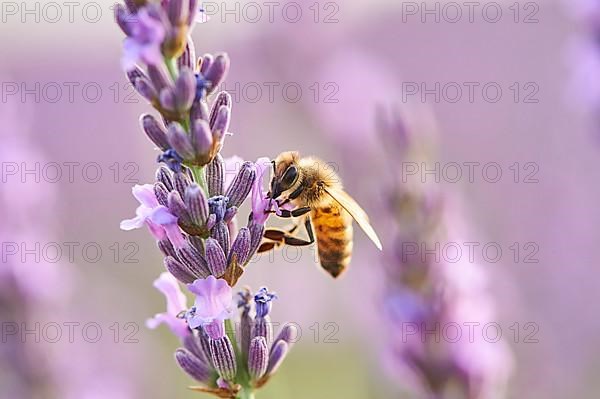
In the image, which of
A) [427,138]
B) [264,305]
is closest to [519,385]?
[427,138]

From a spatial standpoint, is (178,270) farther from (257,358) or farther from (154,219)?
(257,358)

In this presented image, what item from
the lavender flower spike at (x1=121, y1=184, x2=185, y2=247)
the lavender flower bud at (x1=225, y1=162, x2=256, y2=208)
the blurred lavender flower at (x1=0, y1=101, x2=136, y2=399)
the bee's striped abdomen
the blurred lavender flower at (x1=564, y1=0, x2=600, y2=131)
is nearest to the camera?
the lavender flower spike at (x1=121, y1=184, x2=185, y2=247)

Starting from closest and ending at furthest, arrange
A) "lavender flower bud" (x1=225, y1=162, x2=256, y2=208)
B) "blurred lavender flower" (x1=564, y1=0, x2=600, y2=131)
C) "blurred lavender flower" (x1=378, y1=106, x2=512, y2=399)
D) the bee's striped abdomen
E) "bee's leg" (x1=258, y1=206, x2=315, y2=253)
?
"lavender flower bud" (x1=225, y1=162, x2=256, y2=208)
"bee's leg" (x1=258, y1=206, x2=315, y2=253)
the bee's striped abdomen
"blurred lavender flower" (x1=378, y1=106, x2=512, y2=399)
"blurred lavender flower" (x1=564, y1=0, x2=600, y2=131)

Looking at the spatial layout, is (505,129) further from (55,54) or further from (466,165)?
(55,54)

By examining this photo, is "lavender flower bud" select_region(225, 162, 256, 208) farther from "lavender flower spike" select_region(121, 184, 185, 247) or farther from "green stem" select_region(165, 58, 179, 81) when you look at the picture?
"green stem" select_region(165, 58, 179, 81)

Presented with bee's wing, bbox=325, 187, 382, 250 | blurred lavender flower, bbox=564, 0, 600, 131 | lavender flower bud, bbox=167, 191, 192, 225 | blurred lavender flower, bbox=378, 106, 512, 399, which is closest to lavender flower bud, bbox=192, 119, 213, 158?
lavender flower bud, bbox=167, 191, 192, 225

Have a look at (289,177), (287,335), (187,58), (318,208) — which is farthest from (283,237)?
(187,58)
